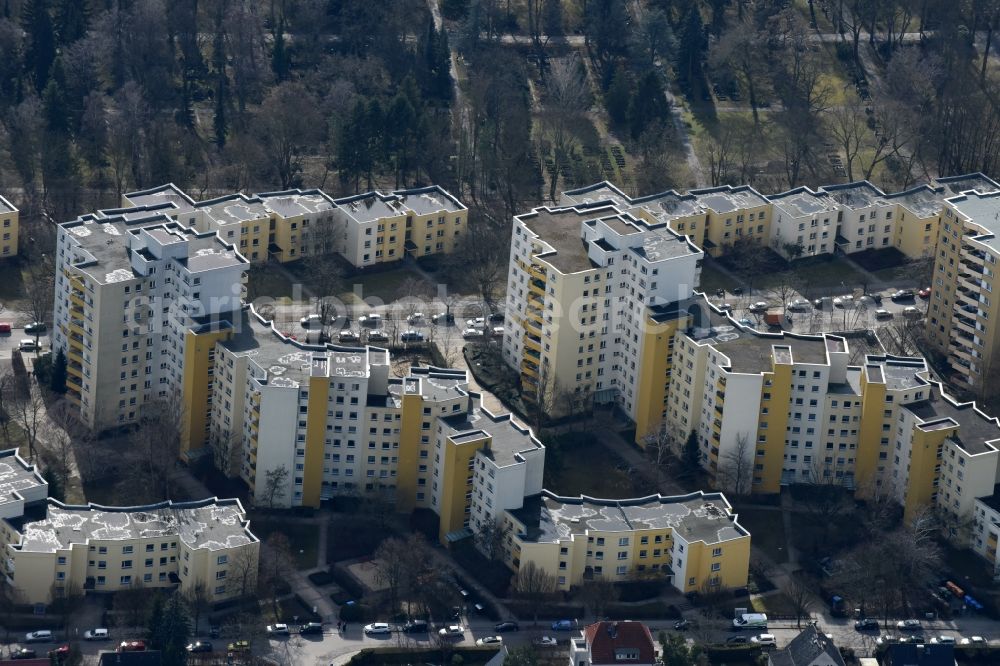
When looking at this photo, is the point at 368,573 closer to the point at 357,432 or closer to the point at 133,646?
the point at 357,432

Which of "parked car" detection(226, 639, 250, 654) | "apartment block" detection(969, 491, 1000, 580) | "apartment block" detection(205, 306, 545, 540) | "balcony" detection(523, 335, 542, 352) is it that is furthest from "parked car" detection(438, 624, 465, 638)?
"apartment block" detection(969, 491, 1000, 580)

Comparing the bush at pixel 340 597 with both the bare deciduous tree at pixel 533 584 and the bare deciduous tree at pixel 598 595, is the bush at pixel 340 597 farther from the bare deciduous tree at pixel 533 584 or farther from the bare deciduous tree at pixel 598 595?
the bare deciduous tree at pixel 598 595

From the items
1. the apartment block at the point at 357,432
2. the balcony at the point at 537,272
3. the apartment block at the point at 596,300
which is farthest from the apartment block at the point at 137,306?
the apartment block at the point at 596,300

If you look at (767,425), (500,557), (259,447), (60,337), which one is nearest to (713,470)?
(767,425)

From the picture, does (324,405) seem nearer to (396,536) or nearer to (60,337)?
(396,536)

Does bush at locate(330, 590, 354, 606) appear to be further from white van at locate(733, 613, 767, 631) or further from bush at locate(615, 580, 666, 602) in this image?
white van at locate(733, 613, 767, 631)

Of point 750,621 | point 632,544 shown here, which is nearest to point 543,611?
point 632,544
